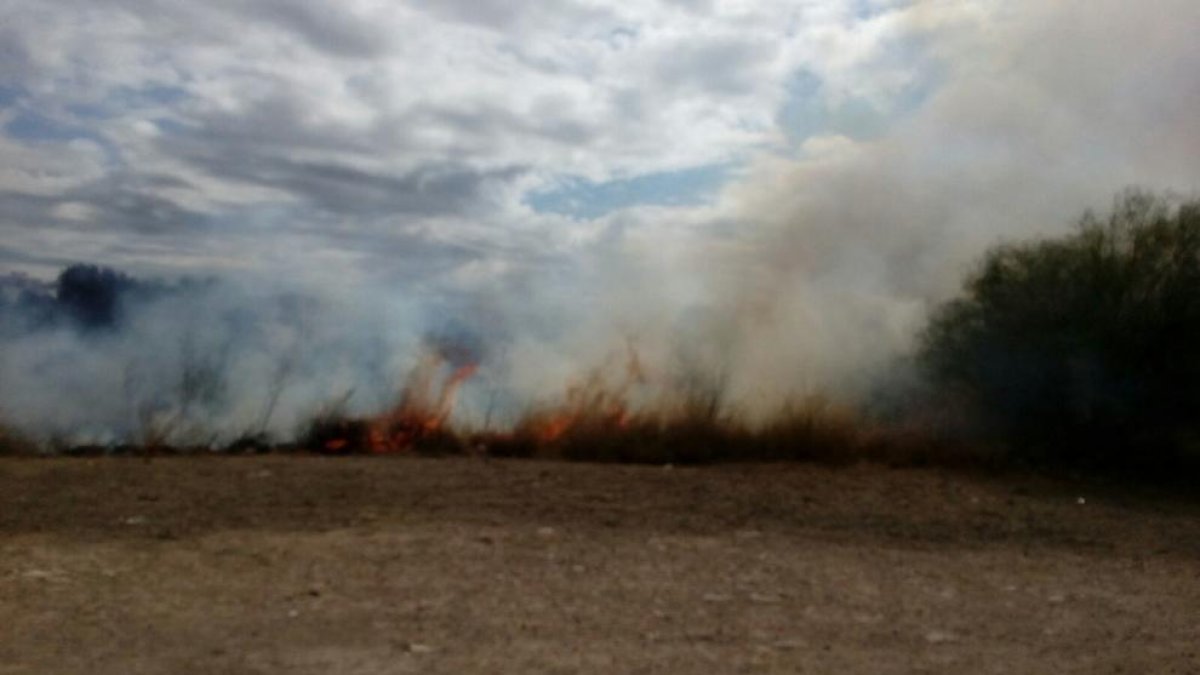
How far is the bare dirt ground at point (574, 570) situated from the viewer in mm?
8344

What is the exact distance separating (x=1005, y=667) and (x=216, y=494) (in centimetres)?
843

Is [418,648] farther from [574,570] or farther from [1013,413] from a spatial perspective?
[1013,413]

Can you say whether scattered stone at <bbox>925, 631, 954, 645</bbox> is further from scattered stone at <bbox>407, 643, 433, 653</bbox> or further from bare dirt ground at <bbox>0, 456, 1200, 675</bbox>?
scattered stone at <bbox>407, 643, 433, 653</bbox>

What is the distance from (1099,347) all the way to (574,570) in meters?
9.95

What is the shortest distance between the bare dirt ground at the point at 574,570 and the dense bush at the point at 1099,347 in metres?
1.66

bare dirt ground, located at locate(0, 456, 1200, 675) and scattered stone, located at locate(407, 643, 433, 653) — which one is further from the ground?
bare dirt ground, located at locate(0, 456, 1200, 675)

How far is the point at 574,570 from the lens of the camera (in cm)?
1079

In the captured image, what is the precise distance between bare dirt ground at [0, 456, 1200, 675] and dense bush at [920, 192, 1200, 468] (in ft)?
5.45

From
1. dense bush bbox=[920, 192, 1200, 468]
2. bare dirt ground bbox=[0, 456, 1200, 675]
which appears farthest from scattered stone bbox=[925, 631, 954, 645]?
dense bush bbox=[920, 192, 1200, 468]

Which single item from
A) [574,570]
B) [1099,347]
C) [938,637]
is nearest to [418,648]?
[574,570]

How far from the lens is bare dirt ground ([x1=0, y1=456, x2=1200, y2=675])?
27.4 feet

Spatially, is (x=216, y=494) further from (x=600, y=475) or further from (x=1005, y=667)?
(x=1005, y=667)

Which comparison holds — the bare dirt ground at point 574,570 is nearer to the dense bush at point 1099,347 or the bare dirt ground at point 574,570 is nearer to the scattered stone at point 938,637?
the scattered stone at point 938,637

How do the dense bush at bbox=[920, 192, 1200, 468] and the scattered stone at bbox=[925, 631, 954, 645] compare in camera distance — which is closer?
the scattered stone at bbox=[925, 631, 954, 645]
